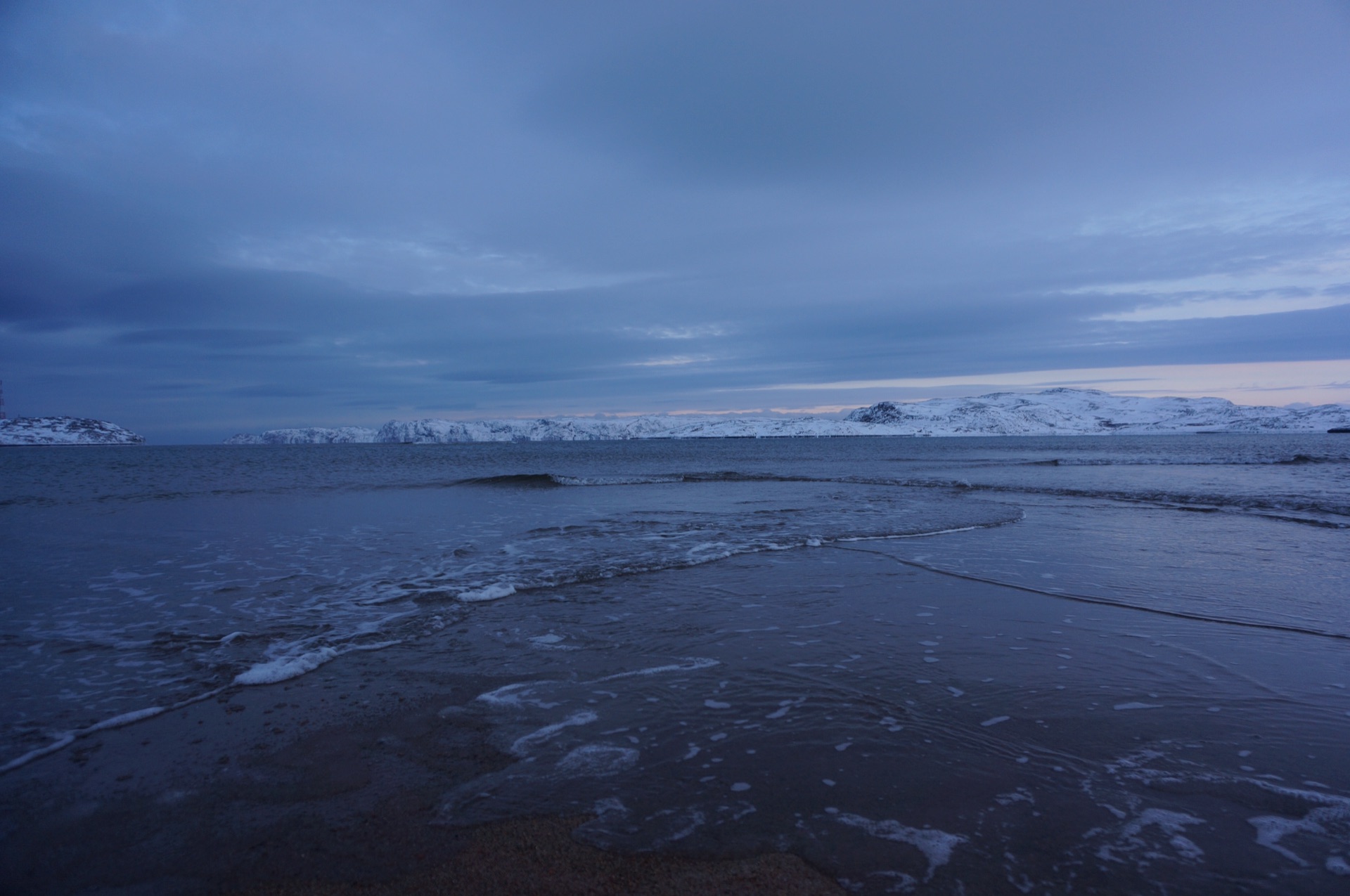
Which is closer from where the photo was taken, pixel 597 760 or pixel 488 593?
pixel 597 760

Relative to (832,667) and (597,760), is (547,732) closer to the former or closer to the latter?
(597,760)

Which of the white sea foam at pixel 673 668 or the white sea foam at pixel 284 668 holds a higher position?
the white sea foam at pixel 673 668

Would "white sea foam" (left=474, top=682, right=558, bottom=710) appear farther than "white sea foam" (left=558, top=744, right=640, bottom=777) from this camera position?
Yes

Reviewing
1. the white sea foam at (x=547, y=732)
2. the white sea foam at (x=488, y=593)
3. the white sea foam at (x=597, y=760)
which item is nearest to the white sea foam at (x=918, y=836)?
the white sea foam at (x=597, y=760)

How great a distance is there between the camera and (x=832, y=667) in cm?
625

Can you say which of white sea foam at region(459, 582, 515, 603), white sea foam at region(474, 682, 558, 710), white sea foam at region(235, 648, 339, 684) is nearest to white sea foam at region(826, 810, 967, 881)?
white sea foam at region(474, 682, 558, 710)

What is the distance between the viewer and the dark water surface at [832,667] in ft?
12.2

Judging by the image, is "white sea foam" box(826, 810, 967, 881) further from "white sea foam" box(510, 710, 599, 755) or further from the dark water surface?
"white sea foam" box(510, 710, 599, 755)

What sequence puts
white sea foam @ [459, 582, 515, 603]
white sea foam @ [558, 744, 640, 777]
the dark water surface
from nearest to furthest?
1. the dark water surface
2. white sea foam @ [558, 744, 640, 777]
3. white sea foam @ [459, 582, 515, 603]

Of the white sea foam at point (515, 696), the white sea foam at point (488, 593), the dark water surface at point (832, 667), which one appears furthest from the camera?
the white sea foam at point (488, 593)

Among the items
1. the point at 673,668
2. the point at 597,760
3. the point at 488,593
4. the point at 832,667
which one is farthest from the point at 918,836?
the point at 488,593

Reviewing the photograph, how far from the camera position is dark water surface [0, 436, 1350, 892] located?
3729mm

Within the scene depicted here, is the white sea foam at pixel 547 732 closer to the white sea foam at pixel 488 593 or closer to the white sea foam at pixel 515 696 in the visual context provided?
the white sea foam at pixel 515 696

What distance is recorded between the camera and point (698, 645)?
23.0 ft
